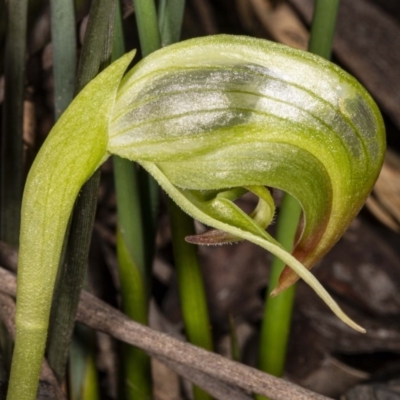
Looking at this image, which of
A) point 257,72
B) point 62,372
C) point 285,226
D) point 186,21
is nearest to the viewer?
point 257,72


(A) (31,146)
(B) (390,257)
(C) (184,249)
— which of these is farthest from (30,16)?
(B) (390,257)

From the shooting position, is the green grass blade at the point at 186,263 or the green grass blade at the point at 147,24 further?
the green grass blade at the point at 186,263

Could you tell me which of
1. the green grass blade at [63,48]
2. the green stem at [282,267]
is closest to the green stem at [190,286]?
the green stem at [282,267]

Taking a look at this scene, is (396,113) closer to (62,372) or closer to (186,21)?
(186,21)

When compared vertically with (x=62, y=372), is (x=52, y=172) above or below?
above

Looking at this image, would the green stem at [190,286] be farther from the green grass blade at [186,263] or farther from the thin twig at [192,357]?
the thin twig at [192,357]

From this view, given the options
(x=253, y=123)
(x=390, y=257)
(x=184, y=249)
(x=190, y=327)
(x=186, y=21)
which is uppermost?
(x=253, y=123)

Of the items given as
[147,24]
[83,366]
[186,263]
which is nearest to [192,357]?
[186,263]
